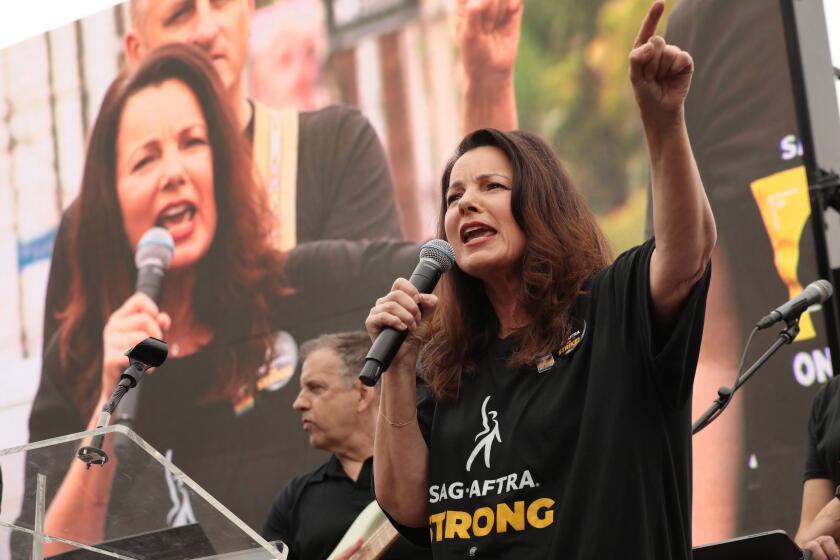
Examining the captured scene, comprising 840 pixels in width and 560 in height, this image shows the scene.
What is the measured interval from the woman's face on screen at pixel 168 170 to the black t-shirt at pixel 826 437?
174 inches

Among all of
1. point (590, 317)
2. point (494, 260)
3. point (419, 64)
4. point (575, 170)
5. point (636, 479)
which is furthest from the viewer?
point (419, 64)

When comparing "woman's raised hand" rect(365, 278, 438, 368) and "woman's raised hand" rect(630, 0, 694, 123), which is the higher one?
"woman's raised hand" rect(630, 0, 694, 123)

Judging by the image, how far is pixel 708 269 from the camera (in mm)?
1871

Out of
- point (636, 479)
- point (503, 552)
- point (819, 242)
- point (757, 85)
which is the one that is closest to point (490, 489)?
point (503, 552)

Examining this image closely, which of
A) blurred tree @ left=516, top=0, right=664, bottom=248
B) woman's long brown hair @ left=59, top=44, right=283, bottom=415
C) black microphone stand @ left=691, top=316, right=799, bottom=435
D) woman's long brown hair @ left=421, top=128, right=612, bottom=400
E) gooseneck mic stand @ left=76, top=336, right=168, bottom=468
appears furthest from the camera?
woman's long brown hair @ left=59, top=44, right=283, bottom=415

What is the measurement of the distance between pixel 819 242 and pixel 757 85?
78 cm

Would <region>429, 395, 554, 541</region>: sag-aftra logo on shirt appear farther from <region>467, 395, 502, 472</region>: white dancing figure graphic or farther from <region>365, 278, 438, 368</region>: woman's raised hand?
<region>365, 278, 438, 368</region>: woman's raised hand

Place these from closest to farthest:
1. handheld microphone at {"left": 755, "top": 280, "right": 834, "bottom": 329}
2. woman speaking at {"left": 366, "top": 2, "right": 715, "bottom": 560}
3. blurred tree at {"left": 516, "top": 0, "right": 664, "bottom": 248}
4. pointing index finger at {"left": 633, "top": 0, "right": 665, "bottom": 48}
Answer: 1. pointing index finger at {"left": 633, "top": 0, "right": 665, "bottom": 48}
2. woman speaking at {"left": 366, "top": 2, "right": 715, "bottom": 560}
3. handheld microphone at {"left": 755, "top": 280, "right": 834, "bottom": 329}
4. blurred tree at {"left": 516, "top": 0, "right": 664, "bottom": 248}

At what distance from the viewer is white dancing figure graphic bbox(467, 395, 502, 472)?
2023 mm

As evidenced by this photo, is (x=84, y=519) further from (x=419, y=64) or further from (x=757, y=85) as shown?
(x=419, y=64)

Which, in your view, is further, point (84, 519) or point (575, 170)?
point (575, 170)

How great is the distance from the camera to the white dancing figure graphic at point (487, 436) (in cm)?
202

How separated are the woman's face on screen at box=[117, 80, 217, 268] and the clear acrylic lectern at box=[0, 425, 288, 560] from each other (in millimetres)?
5217

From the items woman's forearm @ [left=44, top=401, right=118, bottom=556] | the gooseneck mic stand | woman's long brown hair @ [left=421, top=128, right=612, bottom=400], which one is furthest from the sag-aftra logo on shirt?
the gooseneck mic stand
